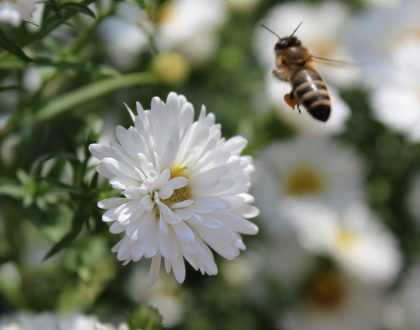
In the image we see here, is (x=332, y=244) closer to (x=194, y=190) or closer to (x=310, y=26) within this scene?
(x=310, y=26)

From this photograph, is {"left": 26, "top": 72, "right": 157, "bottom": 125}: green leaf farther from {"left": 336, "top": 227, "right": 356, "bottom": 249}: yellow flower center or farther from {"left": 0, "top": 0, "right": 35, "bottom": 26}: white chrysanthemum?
{"left": 336, "top": 227, "right": 356, "bottom": 249}: yellow flower center

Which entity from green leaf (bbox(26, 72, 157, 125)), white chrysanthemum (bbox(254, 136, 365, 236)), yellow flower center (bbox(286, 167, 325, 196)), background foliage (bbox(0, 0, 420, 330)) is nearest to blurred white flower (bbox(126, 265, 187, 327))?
background foliage (bbox(0, 0, 420, 330))

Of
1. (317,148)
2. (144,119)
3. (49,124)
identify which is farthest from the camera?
A: (317,148)

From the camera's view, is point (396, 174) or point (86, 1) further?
point (396, 174)

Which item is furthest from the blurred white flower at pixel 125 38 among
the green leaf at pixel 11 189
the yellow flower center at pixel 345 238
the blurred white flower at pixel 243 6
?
the green leaf at pixel 11 189

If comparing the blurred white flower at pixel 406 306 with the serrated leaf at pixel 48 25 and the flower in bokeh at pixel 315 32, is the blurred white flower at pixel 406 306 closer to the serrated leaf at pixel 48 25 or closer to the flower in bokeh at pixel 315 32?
the flower in bokeh at pixel 315 32

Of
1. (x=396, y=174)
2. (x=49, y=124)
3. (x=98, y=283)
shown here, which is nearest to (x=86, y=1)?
(x=49, y=124)

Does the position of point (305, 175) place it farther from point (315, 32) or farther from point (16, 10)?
point (16, 10)
